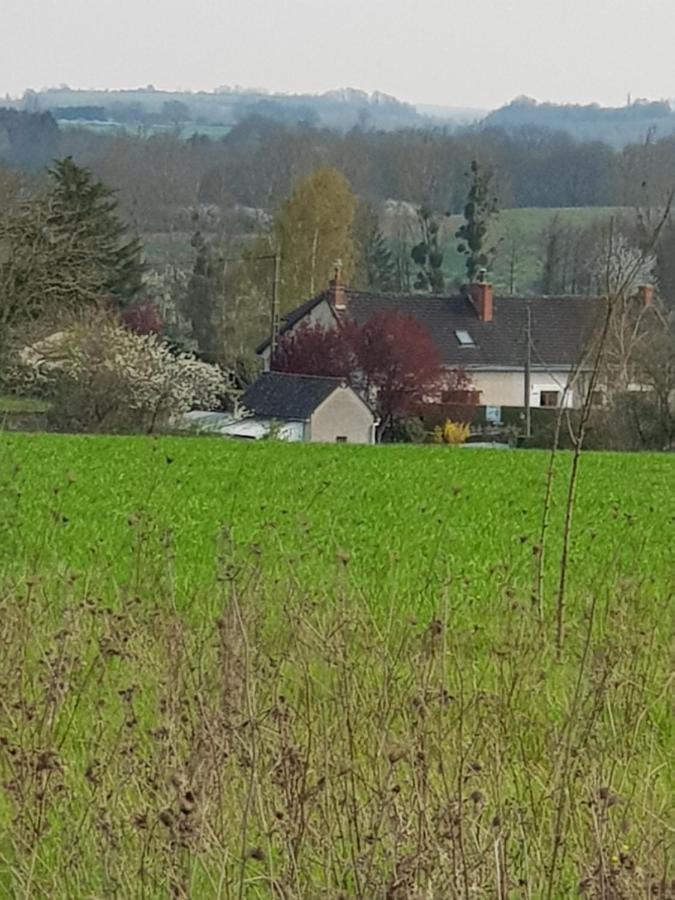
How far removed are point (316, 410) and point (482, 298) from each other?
18.9 metres

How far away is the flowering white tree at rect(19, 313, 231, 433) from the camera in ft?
129

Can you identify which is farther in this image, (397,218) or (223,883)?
(397,218)

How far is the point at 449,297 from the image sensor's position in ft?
210

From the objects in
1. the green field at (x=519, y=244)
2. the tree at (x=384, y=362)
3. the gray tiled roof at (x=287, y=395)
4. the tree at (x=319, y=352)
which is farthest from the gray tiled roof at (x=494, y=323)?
the green field at (x=519, y=244)

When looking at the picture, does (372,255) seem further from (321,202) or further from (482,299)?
(482,299)

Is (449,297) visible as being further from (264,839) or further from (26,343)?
(264,839)

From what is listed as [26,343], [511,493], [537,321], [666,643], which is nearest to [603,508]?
[511,493]

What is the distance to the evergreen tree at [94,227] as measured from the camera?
42938 mm

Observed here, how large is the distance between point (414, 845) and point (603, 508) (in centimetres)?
1533

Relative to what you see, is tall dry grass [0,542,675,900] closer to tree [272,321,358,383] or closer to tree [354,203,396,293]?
tree [272,321,358,383]

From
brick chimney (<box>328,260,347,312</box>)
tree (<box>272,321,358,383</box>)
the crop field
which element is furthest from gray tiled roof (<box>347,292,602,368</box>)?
the crop field

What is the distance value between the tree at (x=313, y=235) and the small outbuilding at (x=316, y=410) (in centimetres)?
2246

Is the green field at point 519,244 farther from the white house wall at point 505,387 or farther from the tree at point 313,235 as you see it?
the white house wall at point 505,387

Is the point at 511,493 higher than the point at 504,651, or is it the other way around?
the point at 504,651
